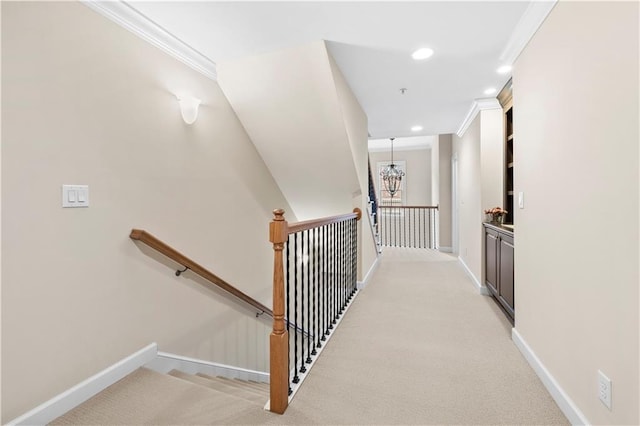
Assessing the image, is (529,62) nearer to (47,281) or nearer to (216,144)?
(216,144)

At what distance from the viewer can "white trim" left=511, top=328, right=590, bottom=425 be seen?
152 centimetres

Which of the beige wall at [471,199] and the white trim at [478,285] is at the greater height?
the beige wall at [471,199]

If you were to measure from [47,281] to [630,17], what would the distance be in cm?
280

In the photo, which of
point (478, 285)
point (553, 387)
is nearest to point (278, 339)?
point (553, 387)

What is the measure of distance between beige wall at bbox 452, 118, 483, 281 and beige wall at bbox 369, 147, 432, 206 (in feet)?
12.2

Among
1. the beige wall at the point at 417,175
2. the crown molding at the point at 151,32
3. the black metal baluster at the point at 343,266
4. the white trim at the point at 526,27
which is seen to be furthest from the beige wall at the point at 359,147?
the beige wall at the point at 417,175

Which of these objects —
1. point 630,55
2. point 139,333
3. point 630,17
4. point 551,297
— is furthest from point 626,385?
point 139,333

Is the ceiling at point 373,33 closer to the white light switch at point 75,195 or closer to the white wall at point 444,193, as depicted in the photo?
the white light switch at point 75,195

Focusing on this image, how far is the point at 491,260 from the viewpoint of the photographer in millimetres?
3428

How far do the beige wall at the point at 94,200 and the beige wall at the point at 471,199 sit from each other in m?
3.14

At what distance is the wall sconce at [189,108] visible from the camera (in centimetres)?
238

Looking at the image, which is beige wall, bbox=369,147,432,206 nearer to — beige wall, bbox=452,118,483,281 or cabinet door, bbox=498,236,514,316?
beige wall, bbox=452,118,483,281

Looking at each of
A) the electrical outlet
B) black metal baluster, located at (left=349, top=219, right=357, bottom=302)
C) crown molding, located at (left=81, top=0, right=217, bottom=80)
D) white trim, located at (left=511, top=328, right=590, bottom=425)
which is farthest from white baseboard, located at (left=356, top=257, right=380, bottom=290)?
crown molding, located at (left=81, top=0, right=217, bottom=80)

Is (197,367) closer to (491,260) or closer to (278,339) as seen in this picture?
(278,339)
